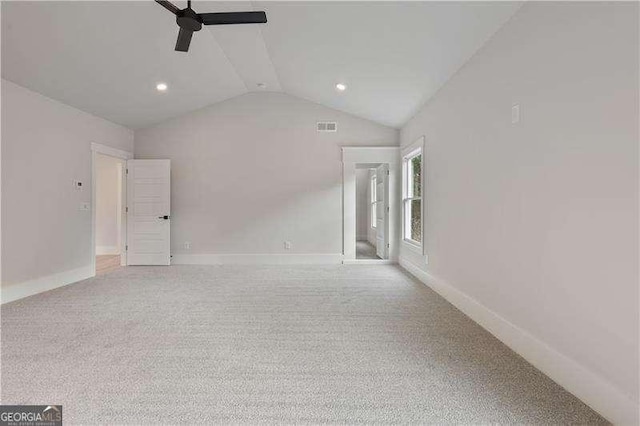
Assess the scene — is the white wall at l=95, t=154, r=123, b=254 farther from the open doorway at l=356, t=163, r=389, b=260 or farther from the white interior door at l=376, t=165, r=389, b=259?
the white interior door at l=376, t=165, r=389, b=259

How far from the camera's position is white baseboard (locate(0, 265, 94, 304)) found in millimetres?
3692

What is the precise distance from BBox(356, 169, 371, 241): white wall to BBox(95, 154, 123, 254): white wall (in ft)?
22.1

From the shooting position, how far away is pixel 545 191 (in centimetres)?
213

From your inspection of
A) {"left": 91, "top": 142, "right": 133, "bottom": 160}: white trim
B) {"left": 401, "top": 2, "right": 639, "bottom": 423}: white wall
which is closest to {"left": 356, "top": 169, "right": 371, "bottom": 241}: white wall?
{"left": 91, "top": 142, "right": 133, "bottom": 160}: white trim

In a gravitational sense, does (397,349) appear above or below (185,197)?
below

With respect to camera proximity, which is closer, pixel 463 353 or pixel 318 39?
pixel 463 353

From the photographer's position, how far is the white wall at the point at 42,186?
3.71m

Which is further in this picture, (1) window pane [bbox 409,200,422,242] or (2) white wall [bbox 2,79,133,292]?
(1) window pane [bbox 409,200,422,242]

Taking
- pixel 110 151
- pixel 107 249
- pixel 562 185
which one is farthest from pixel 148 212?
pixel 562 185

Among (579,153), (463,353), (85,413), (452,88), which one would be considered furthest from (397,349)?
(452,88)

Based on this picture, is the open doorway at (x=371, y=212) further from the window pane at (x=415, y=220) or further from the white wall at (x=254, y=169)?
the white wall at (x=254, y=169)

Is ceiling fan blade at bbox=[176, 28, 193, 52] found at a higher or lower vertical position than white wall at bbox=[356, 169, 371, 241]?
higher

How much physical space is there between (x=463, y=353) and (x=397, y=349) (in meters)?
0.48

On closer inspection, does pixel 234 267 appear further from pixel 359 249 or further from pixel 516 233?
pixel 516 233
